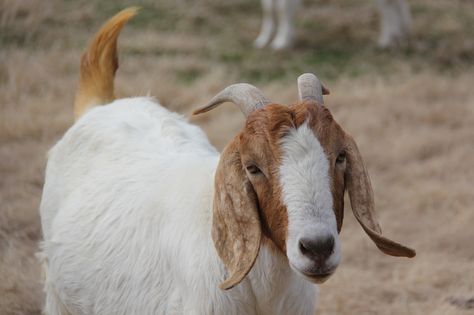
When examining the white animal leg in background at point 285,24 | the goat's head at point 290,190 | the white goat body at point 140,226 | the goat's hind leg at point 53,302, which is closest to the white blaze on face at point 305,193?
the goat's head at point 290,190

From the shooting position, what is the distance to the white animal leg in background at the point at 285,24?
1178cm

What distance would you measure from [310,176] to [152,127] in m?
1.58

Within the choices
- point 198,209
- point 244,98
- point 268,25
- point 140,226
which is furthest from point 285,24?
point 244,98

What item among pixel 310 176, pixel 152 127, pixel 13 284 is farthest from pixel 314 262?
pixel 13 284

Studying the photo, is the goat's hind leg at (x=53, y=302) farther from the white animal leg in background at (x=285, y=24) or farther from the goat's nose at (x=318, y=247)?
the white animal leg in background at (x=285, y=24)

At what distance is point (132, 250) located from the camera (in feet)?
12.7

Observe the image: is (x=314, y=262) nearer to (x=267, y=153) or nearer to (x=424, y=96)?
(x=267, y=153)

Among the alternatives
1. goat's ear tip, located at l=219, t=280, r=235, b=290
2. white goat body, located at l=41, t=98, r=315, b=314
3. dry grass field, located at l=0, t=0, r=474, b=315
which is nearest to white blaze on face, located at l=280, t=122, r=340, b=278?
goat's ear tip, located at l=219, t=280, r=235, b=290

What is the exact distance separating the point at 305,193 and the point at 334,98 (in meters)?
6.33

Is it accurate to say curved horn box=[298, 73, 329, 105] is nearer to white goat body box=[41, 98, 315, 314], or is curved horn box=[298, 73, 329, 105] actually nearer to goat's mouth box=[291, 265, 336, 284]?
white goat body box=[41, 98, 315, 314]

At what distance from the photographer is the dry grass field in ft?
19.6

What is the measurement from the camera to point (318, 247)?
2941 millimetres

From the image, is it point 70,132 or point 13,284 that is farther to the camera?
point 13,284

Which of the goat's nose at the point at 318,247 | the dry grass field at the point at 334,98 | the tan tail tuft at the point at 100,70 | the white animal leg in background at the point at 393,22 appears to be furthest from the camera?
the white animal leg in background at the point at 393,22
